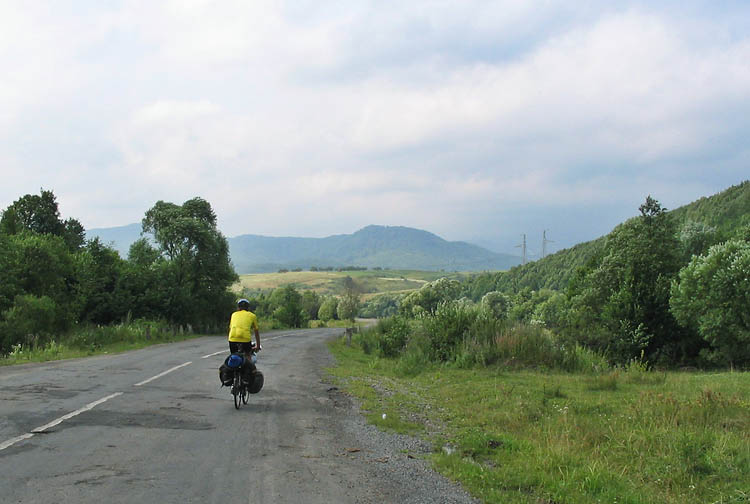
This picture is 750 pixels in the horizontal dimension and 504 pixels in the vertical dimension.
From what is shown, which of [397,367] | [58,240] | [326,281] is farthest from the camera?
[326,281]

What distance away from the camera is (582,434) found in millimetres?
8742

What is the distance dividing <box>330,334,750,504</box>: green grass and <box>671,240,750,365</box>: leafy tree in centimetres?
742

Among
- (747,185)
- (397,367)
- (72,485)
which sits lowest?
(397,367)

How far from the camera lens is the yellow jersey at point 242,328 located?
11.0 metres

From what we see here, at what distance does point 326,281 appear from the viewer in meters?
192

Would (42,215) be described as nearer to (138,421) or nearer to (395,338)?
(395,338)

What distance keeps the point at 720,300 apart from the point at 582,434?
16.5m

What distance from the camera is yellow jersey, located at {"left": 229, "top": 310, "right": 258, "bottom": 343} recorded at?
10969mm

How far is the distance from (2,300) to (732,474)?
2934 centimetres

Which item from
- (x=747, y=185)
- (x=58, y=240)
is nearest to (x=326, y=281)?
(x=747, y=185)

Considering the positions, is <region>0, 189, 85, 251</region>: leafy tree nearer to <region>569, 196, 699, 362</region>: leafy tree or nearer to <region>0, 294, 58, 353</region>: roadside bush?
<region>0, 294, 58, 353</region>: roadside bush

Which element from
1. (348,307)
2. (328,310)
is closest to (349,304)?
(348,307)

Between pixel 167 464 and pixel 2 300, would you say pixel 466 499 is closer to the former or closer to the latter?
pixel 167 464

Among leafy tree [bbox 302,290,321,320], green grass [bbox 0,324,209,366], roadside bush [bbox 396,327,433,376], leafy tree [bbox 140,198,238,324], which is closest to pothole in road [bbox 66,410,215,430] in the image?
roadside bush [bbox 396,327,433,376]
